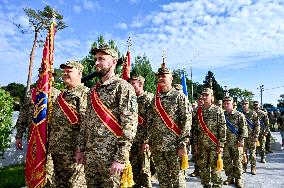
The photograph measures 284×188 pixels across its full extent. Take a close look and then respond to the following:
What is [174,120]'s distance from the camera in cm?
575

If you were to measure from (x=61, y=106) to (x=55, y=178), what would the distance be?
3.64ft

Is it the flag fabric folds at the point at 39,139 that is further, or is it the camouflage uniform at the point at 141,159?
the camouflage uniform at the point at 141,159

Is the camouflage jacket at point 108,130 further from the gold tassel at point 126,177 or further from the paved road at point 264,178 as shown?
the paved road at point 264,178

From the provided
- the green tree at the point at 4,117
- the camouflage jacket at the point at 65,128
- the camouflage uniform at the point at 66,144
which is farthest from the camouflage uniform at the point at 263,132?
the camouflage jacket at the point at 65,128

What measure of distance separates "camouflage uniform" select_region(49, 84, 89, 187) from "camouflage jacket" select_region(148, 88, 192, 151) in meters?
1.36

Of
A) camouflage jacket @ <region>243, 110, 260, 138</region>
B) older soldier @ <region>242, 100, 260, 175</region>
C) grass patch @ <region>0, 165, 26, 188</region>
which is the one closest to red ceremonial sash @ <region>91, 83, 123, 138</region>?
grass patch @ <region>0, 165, 26, 188</region>

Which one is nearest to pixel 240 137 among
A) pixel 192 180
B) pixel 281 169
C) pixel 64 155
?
pixel 192 180

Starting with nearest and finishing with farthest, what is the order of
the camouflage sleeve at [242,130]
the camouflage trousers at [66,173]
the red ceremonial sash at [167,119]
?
1. the camouflage trousers at [66,173]
2. the red ceremonial sash at [167,119]
3. the camouflage sleeve at [242,130]

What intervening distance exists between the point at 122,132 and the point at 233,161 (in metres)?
5.81

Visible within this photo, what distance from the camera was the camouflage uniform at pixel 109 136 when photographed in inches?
154

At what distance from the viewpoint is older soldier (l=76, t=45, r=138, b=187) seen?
3.91 m

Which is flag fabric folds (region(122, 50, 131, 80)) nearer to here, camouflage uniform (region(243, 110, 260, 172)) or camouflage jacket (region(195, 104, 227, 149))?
camouflage jacket (region(195, 104, 227, 149))

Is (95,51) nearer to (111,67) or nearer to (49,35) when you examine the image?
(111,67)

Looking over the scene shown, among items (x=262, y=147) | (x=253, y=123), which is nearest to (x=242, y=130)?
(x=253, y=123)
